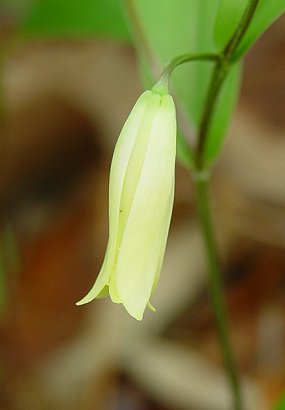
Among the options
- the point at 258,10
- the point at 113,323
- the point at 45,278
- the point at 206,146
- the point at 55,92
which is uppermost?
the point at 55,92

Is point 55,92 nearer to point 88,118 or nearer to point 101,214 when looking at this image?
point 88,118

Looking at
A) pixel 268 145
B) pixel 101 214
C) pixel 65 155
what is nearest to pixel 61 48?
pixel 65 155

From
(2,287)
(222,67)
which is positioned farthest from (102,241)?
(222,67)

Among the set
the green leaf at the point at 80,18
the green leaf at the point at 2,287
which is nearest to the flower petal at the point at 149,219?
the green leaf at the point at 80,18

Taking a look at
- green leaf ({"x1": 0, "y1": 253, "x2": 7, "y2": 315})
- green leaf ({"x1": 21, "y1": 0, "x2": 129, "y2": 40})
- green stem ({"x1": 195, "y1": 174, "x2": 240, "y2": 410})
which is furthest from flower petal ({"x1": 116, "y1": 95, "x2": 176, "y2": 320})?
green leaf ({"x1": 0, "y1": 253, "x2": 7, "y2": 315})

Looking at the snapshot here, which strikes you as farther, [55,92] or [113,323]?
[55,92]

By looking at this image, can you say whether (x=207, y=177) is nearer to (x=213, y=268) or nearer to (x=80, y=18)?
(x=213, y=268)

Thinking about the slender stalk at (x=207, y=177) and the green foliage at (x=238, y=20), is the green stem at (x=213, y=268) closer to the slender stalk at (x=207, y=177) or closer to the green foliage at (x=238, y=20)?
the slender stalk at (x=207, y=177)
